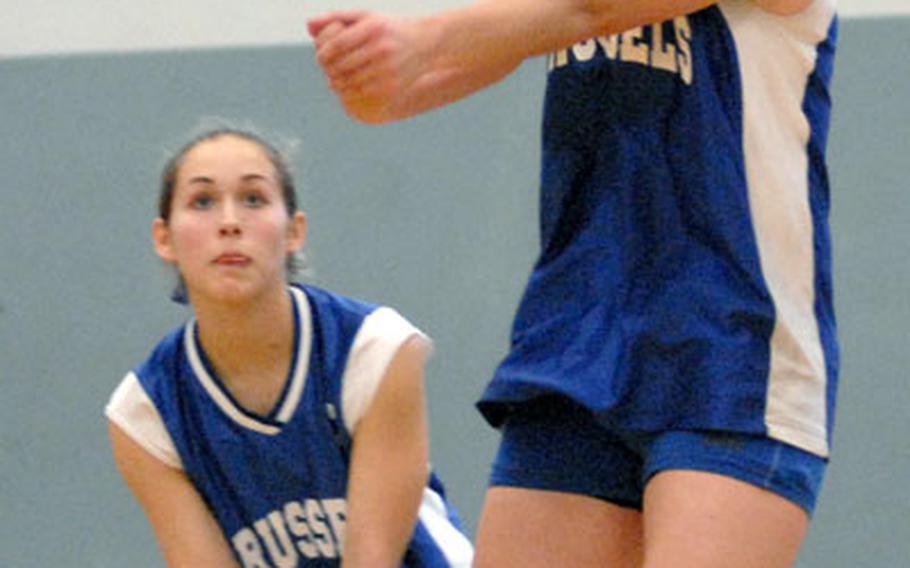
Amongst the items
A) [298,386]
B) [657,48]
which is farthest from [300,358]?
[657,48]

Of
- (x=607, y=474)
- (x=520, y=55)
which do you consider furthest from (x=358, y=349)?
(x=520, y=55)

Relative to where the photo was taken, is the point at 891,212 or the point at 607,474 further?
the point at 891,212

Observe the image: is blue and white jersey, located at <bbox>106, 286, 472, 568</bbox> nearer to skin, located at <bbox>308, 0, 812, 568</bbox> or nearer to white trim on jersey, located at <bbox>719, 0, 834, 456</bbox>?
skin, located at <bbox>308, 0, 812, 568</bbox>

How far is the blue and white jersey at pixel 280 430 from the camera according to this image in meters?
2.29

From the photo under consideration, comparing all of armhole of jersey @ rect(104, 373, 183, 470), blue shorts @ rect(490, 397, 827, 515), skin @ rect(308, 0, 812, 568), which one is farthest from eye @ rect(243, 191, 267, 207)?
skin @ rect(308, 0, 812, 568)

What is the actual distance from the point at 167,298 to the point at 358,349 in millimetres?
1344

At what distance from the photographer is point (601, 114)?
5.79 ft

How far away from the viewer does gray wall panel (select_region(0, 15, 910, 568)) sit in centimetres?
339

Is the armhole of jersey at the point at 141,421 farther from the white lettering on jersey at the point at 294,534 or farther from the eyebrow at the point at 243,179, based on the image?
the eyebrow at the point at 243,179

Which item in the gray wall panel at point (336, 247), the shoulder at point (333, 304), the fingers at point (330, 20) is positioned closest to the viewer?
the fingers at point (330, 20)

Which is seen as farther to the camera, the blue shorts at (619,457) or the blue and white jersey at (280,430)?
the blue and white jersey at (280,430)

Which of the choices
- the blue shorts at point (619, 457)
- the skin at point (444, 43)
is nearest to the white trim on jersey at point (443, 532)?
the blue shorts at point (619, 457)

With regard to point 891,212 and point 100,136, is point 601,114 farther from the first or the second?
point 100,136

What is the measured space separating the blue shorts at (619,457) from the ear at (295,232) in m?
0.61
